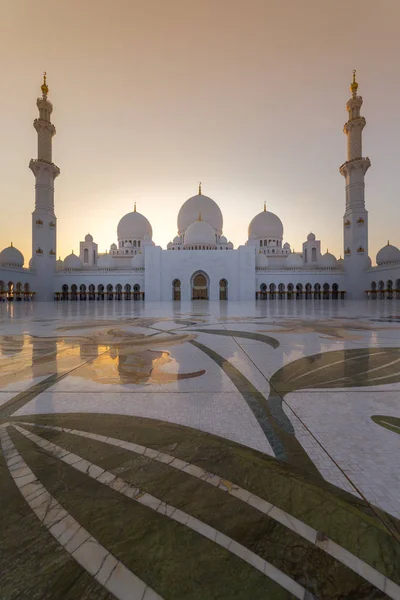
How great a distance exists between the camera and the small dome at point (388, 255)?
88.9ft

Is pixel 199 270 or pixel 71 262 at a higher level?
pixel 71 262

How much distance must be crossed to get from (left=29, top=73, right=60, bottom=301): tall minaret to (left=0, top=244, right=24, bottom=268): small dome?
142cm

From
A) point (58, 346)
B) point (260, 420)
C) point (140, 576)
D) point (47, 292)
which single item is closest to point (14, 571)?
point (140, 576)

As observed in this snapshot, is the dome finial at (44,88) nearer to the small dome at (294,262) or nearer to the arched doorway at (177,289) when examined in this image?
the arched doorway at (177,289)

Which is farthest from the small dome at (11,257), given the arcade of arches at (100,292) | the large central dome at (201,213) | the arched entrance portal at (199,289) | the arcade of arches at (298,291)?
the arcade of arches at (298,291)

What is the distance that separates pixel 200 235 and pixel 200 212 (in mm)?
5647

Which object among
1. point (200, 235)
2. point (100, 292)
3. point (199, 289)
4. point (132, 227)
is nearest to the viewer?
point (199, 289)

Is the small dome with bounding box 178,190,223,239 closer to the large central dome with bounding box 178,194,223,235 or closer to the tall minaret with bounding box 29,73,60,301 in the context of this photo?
the large central dome with bounding box 178,194,223,235

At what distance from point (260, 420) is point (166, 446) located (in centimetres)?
51

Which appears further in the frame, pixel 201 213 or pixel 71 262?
pixel 201 213

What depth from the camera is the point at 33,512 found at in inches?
33.9

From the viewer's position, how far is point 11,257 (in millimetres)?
27219

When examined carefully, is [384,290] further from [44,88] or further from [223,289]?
[44,88]

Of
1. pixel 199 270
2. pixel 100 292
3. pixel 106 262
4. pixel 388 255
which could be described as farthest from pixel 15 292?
pixel 388 255
